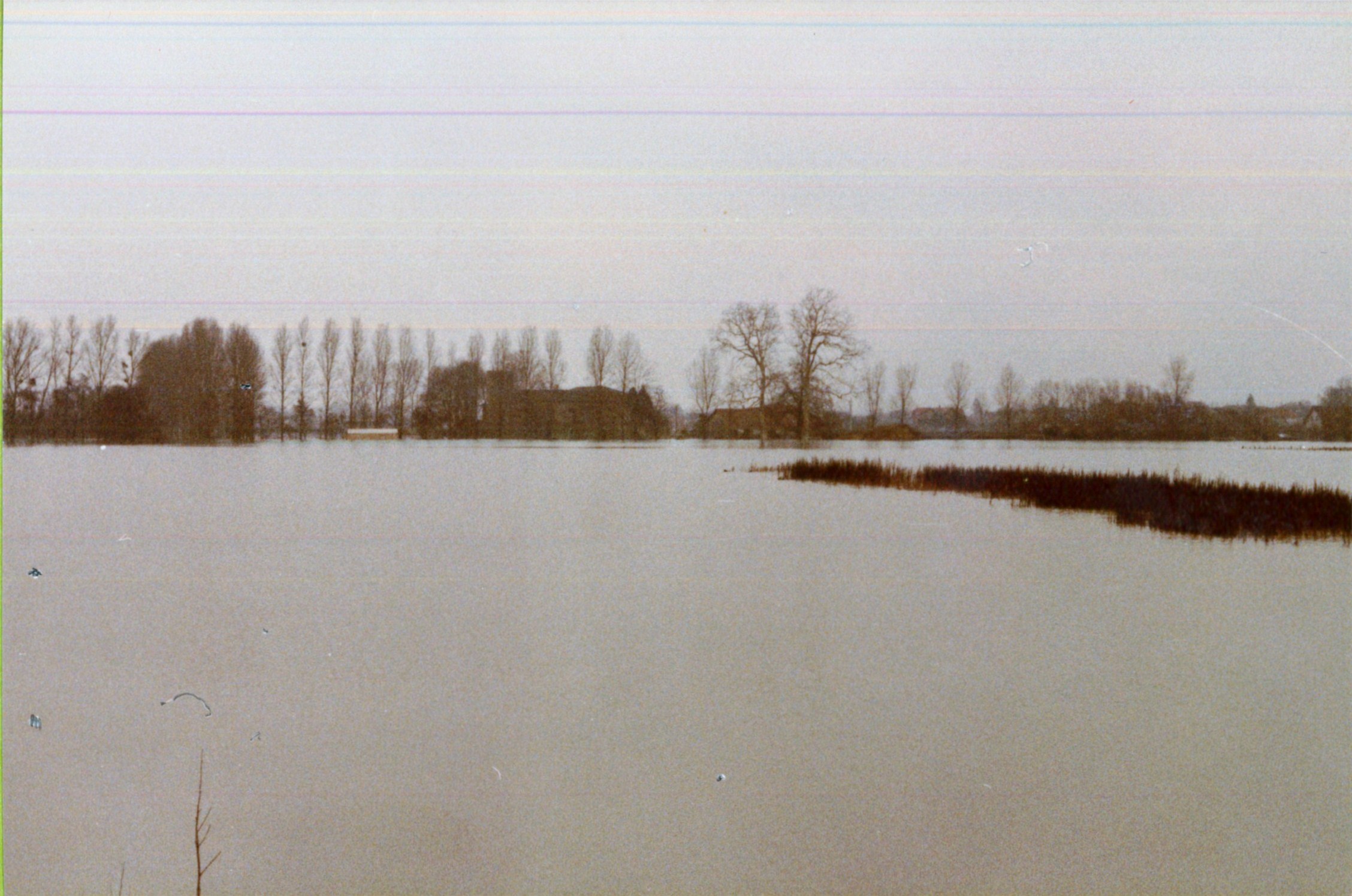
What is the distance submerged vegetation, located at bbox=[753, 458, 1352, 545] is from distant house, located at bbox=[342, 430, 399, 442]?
139 cm

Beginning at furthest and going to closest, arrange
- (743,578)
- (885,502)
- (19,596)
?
(885,502)
(743,578)
(19,596)

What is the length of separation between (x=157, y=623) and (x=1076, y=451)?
10.5 ft

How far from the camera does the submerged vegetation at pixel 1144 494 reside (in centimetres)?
223

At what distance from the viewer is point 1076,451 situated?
2.43 m

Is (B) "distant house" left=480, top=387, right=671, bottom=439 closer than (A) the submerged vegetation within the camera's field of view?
No

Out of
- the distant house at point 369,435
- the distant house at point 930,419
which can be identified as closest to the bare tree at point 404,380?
the distant house at point 369,435

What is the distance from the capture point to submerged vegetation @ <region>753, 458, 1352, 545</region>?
2232 millimetres

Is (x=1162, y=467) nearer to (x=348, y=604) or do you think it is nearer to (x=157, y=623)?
(x=348, y=604)

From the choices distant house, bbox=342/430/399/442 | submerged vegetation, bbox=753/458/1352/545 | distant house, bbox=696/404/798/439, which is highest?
distant house, bbox=696/404/798/439

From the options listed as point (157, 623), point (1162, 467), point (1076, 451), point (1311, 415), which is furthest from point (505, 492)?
point (1311, 415)

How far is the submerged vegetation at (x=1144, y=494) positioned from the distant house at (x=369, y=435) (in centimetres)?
139

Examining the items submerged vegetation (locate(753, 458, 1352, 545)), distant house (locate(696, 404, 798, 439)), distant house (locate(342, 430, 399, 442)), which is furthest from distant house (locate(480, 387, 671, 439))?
submerged vegetation (locate(753, 458, 1352, 545))

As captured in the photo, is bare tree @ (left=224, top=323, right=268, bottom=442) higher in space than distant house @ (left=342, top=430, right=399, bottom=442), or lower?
higher

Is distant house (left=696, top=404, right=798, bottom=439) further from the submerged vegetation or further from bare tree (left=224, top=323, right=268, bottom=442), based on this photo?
bare tree (left=224, top=323, right=268, bottom=442)
